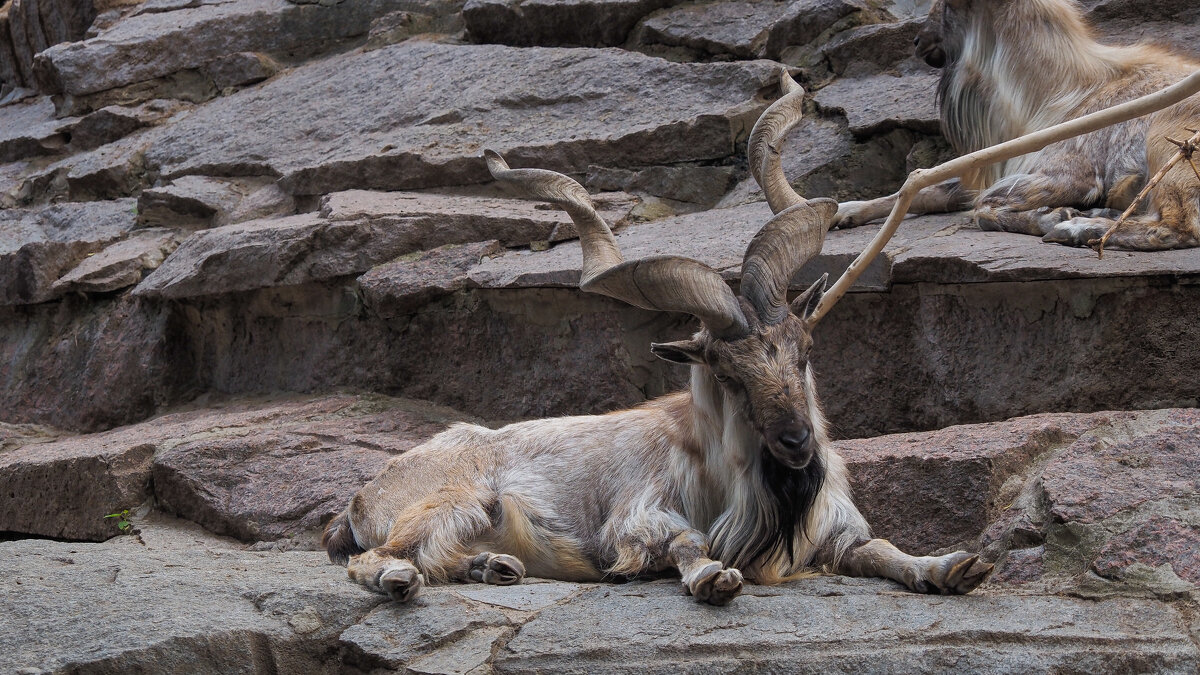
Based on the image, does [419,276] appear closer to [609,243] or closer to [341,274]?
[341,274]

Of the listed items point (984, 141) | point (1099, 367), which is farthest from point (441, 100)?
point (1099, 367)

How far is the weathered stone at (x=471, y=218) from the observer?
23.8ft

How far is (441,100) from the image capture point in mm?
8961

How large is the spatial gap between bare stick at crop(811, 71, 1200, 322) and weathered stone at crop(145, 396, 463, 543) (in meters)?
2.34

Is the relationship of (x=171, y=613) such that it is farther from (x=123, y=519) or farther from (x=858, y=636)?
(x=123, y=519)

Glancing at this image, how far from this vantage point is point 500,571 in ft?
14.5

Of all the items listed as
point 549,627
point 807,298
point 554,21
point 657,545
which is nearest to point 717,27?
point 554,21

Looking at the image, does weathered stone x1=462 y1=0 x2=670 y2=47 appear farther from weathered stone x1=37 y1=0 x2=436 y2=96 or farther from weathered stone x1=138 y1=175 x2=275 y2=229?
weathered stone x1=138 y1=175 x2=275 y2=229

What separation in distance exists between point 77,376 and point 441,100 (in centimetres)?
302

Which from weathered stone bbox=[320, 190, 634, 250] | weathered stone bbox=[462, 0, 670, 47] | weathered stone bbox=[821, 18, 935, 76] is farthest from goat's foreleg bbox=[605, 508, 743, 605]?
weathered stone bbox=[462, 0, 670, 47]

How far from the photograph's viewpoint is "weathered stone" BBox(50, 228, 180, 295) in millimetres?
8273

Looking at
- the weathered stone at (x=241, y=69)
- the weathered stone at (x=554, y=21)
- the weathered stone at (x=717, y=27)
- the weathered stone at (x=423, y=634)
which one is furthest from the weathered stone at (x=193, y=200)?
the weathered stone at (x=423, y=634)

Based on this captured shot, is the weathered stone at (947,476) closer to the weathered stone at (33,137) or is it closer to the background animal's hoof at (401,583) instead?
the background animal's hoof at (401,583)

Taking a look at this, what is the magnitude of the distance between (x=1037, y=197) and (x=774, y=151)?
5.58 feet
